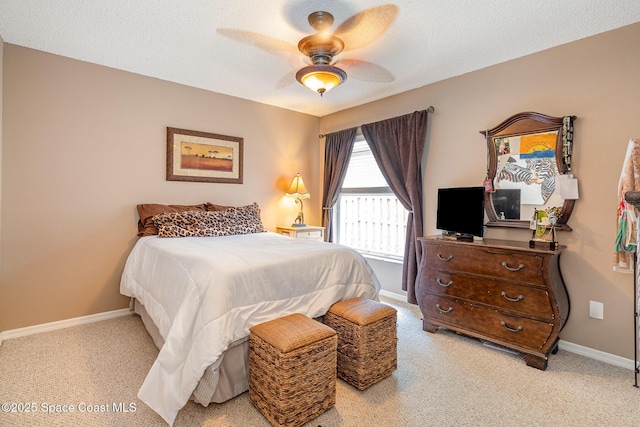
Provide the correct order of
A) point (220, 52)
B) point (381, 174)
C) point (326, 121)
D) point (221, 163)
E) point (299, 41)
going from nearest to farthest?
point (299, 41), point (220, 52), point (221, 163), point (381, 174), point (326, 121)

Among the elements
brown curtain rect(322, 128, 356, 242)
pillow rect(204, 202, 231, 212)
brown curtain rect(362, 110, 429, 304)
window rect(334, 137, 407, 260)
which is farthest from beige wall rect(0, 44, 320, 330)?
brown curtain rect(362, 110, 429, 304)

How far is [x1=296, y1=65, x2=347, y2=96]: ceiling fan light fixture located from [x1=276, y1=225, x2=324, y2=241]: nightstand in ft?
6.62

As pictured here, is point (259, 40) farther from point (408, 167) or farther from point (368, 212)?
point (368, 212)

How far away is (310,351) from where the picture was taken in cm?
165

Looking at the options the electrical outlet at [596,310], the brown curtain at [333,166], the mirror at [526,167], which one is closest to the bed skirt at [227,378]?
the mirror at [526,167]

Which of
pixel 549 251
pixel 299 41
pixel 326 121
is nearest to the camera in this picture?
pixel 549 251

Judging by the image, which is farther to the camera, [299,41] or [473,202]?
[473,202]

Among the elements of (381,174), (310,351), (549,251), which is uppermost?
(381,174)

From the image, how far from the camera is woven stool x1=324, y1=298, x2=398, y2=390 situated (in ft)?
6.39

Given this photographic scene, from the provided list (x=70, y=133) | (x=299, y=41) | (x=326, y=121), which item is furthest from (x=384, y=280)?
(x=70, y=133)

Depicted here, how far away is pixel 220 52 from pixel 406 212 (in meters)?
2.63

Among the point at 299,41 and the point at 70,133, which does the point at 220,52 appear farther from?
the point at 70,133

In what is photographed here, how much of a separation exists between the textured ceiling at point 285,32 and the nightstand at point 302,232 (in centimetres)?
185

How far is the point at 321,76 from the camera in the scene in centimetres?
243
